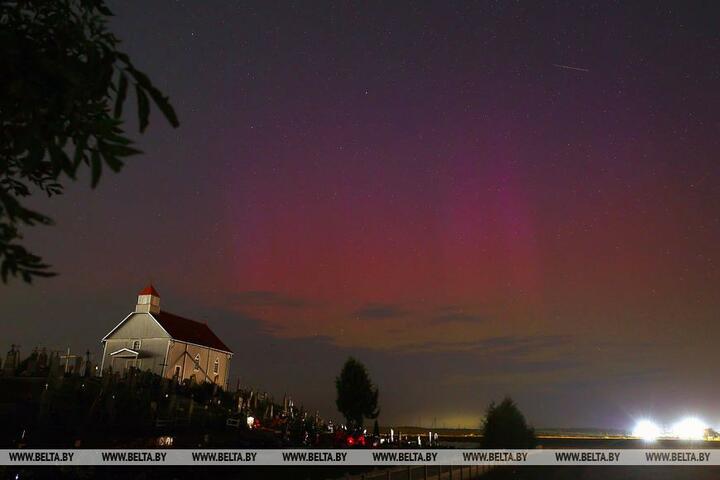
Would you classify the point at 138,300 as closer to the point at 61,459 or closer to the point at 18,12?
the point at 61,459

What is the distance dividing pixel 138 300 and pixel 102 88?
62936mm

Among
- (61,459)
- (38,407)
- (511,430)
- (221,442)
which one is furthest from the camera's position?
(511,430)

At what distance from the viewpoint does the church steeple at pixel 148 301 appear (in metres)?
61.8

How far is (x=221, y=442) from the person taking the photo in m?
25.0

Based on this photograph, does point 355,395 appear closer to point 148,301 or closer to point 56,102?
point 148,301

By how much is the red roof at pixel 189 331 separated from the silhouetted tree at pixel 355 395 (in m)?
14.0

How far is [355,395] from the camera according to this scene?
6894 cm

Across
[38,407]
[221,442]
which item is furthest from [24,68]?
[221,442]
